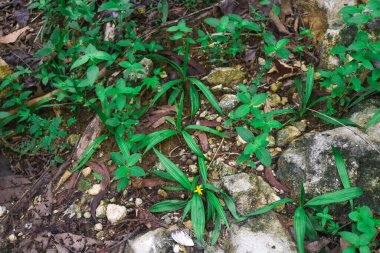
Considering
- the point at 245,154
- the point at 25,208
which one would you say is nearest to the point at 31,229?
the point at 25,208

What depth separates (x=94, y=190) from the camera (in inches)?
106

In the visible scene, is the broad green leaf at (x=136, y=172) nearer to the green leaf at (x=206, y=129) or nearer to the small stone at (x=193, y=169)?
the small stone at (x=193, y=169)

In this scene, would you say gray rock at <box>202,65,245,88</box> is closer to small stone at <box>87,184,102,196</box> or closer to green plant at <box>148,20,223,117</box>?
green plant at <box>148,20,223,117</box>

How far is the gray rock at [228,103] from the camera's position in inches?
115

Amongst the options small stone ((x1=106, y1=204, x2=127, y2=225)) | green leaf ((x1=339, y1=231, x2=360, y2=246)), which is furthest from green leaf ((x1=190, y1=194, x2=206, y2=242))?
green leaf ((x1=339, y1=231, x2=360, y2=246))

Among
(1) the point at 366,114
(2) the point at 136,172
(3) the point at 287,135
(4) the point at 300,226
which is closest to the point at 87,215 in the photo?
(2) the point at 136,172

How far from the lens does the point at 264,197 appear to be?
2.49 metres

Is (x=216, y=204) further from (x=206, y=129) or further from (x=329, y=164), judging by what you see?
(x=329, y=164)

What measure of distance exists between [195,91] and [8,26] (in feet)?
7.26

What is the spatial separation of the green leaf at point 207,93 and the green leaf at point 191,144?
312mm

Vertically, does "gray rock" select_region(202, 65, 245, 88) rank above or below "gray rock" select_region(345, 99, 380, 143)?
above

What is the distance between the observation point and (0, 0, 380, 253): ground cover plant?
241 cm

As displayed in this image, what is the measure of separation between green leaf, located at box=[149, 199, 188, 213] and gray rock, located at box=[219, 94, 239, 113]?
31.3 inches

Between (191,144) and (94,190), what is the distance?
2.44 feet
